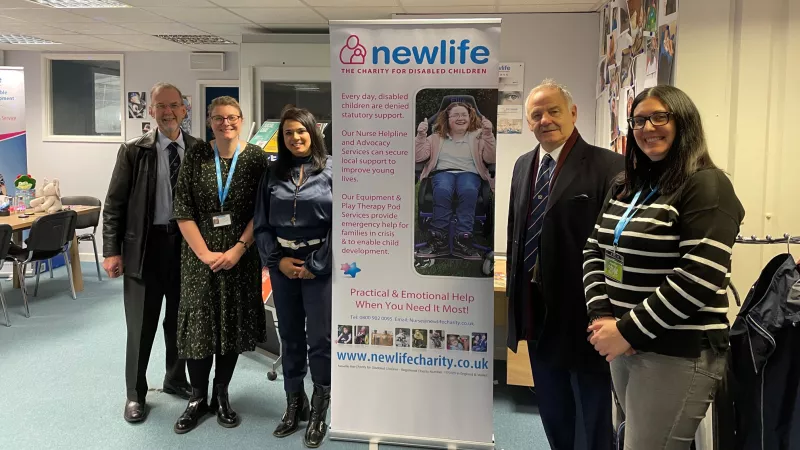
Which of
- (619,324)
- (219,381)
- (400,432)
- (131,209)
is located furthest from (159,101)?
(619,324)

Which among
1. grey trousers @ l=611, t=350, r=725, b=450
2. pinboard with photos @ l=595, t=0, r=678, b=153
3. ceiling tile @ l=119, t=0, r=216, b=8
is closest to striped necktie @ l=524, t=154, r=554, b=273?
pinboard with photos @ l=595, t=0, r=678, b=153

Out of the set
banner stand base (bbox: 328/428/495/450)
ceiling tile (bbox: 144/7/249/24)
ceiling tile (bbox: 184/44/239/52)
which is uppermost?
ceiling tile (bbox: 184/44/239/52)

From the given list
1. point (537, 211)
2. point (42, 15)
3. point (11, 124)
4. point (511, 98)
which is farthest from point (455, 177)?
point (11, 124)

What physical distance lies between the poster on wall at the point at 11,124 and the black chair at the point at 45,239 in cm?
112

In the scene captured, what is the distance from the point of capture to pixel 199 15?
442 centimetres

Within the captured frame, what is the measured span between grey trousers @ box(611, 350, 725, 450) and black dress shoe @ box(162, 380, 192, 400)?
2406 millimetres

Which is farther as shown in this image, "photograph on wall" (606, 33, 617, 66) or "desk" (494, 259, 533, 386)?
"photograph on wall" (606, 33, 617, 66)

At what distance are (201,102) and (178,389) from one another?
166 inches

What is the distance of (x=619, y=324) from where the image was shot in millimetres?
1417

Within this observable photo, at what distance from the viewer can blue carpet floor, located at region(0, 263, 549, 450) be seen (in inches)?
100

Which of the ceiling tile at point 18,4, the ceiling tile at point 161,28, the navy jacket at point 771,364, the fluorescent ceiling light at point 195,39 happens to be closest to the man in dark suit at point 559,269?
the navy jacket at point 771,364

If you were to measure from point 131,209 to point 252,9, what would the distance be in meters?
2.27

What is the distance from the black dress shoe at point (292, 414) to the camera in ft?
8.51

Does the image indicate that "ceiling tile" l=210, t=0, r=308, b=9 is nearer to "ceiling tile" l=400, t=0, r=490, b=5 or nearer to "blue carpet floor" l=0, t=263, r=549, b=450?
"ceiling tile" l=400, t=0, r=490, b=5
